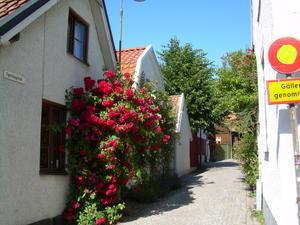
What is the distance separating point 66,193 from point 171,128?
6.31 m

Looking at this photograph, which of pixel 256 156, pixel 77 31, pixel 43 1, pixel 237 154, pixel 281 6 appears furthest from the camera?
pixel 237 154

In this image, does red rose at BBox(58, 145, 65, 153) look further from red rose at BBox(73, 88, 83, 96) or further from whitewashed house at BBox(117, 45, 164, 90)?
whitewashed house at BBox(117, 45, 164, 90)

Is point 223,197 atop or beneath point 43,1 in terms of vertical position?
beneath

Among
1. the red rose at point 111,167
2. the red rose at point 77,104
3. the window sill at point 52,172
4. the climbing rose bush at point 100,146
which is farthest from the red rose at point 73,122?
the red rose at point 111,167

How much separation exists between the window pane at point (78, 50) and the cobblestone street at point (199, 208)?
14.8ft

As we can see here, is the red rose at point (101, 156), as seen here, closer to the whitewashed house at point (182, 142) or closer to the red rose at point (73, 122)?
the red rose at point (73, 122)

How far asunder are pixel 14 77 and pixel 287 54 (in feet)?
17.6

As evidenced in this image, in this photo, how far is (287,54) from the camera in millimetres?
5598

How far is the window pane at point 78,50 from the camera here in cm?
1230

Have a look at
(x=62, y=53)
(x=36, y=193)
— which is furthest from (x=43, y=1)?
(x=36, y=193)

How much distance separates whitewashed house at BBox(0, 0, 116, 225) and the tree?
17.0 m

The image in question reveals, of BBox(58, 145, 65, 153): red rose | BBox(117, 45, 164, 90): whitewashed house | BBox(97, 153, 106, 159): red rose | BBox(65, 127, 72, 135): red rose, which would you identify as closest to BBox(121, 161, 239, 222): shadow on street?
BBox(97, 153, 106, 159): red rose

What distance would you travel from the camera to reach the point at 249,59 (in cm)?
1638

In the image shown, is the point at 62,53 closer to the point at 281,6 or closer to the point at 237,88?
the point at 281,6
